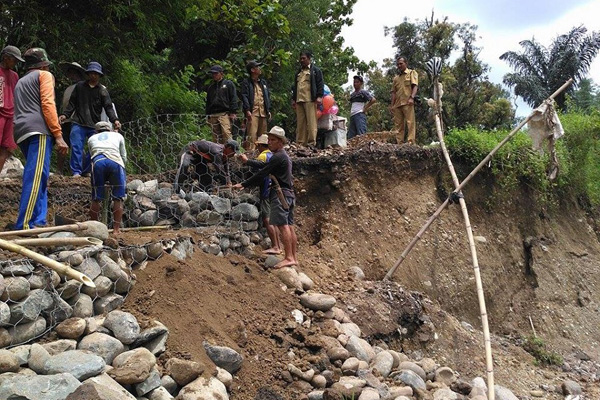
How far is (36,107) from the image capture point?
5.50 m

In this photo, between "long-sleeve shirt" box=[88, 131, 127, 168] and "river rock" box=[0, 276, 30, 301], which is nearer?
"river rock" box=[0, 276, 30, 301]

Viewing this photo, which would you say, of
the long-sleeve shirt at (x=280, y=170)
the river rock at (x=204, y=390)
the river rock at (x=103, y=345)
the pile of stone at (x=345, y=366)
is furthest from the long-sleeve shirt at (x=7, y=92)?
the river rock at (x=204, y=390)

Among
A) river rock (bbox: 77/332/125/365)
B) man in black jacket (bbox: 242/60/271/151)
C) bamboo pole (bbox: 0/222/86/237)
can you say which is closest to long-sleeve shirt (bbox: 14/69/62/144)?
bamboo pole (bbox: 0/222/86/237)

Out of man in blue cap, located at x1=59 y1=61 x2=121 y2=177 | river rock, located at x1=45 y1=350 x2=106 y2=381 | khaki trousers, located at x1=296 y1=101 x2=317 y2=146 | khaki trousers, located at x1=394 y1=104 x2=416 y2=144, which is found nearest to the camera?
river rock, located at x1=45 y1=350 x2=106 y2=381

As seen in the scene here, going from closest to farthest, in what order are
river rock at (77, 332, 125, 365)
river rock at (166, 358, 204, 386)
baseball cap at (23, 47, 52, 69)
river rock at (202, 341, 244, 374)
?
river rock at (77, 332, 125, 365)
river rock at (166, 358, 204, 386)
river rock at (202, 341, 244, 374)
baseball cap at (23, 47, 52, 69)

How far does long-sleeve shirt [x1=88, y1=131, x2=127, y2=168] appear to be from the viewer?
19.3 ft

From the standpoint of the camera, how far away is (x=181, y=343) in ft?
15.8

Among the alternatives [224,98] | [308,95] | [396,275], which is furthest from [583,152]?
[224,98]

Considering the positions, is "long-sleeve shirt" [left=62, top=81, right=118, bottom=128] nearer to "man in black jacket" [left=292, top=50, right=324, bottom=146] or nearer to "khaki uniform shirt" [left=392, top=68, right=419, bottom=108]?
"man in black jacket" [left=292, top=50, right=324, bottom=146]

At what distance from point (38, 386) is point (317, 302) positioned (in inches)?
121

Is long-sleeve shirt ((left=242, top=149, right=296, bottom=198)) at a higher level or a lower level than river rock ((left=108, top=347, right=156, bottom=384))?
higher

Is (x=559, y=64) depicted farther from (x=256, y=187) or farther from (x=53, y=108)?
(x=53, y=108)

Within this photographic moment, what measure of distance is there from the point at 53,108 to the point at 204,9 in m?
7.18

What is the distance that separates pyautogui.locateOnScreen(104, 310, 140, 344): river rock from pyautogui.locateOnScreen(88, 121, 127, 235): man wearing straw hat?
1392 millimetres
